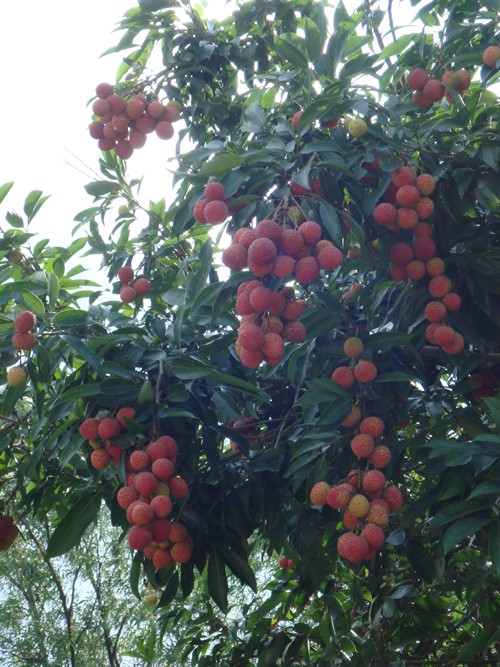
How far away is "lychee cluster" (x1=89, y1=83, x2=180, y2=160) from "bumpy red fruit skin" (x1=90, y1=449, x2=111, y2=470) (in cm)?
95

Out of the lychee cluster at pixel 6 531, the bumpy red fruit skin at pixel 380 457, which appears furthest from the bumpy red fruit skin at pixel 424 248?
the lychee cluster at pixel 6 531

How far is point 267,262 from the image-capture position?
1.46 meters

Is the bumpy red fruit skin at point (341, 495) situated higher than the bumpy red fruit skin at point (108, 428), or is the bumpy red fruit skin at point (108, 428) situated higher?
the bumpy red fruit skin at point (108, 428)

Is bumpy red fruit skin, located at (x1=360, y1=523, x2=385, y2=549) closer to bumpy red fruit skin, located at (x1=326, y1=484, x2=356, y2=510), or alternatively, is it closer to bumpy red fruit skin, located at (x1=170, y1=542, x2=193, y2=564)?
bumpy red fruit skin, located at (x1=326, y1=484, x2=356, y2=510)

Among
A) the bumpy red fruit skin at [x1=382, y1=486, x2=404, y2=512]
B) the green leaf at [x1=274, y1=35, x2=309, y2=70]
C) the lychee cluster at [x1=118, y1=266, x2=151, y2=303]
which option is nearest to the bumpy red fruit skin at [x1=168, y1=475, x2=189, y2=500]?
the bumpy red fruit skin at [x1=382, y1=486, x2=404, y2=512]

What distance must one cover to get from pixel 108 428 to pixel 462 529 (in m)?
0.81

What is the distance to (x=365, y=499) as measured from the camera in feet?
5.17

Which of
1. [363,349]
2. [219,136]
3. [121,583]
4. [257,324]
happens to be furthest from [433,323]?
[121,583]

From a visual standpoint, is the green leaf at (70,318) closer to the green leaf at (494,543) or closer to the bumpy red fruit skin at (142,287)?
the bumpy red fruit skin at (142,287)

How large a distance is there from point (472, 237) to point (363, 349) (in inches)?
15.9

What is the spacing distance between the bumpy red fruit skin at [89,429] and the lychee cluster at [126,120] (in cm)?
90

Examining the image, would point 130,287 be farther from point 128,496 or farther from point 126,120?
point 128,496

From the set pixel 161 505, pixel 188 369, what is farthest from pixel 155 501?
pixel 188 369

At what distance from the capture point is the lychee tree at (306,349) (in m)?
1.61
